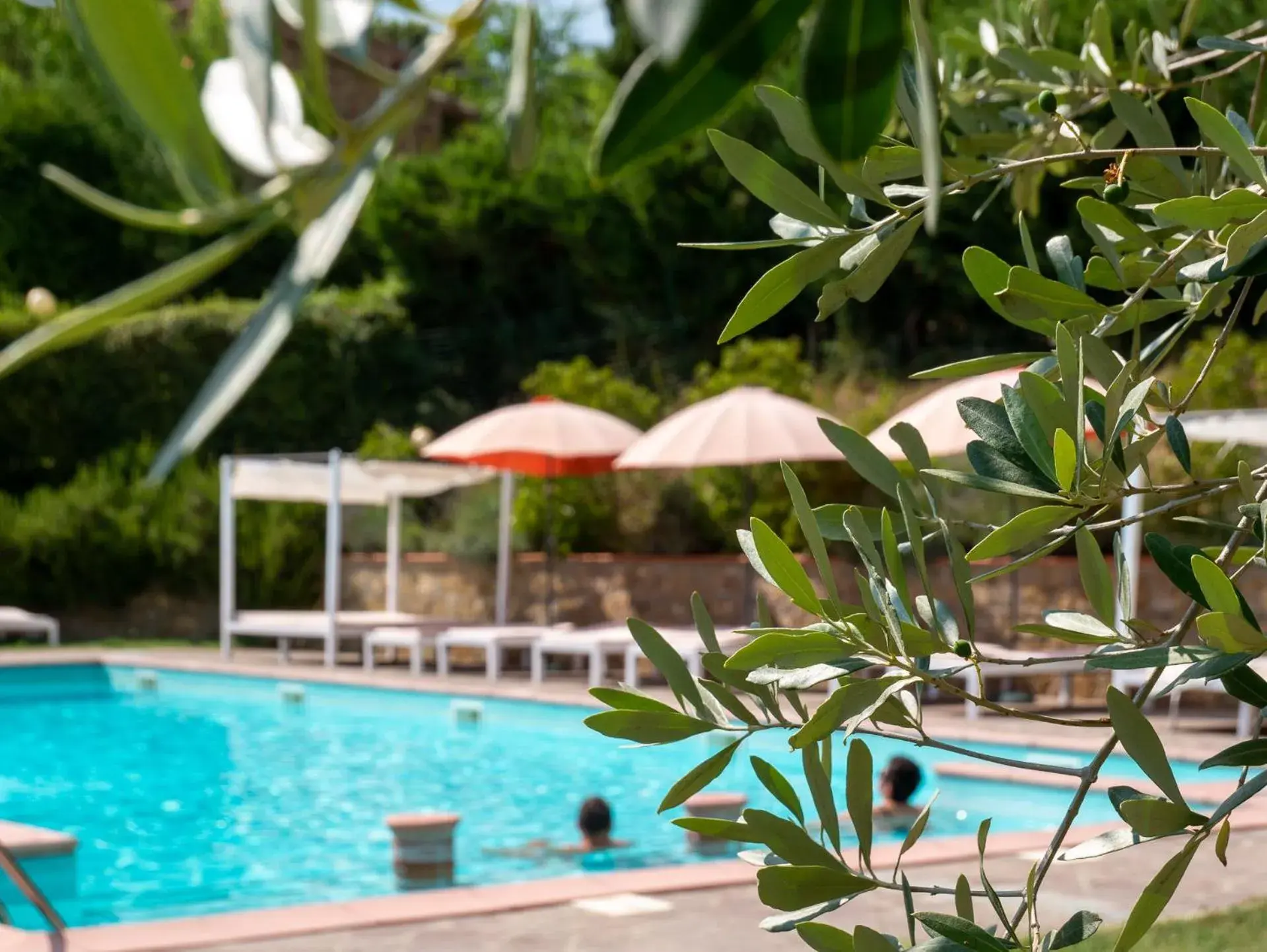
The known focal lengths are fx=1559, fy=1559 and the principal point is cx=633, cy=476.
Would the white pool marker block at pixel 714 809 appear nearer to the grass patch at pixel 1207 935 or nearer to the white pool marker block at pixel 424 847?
the white pool marker block at pixel 424 847

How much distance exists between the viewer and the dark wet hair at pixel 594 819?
7133 millimetres

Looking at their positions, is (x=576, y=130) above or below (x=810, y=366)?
above

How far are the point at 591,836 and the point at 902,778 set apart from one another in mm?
1519

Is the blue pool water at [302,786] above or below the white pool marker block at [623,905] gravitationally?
below

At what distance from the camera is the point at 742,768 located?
994cm

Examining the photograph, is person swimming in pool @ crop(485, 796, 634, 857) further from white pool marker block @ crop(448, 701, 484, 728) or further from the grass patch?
white pool marker block @ crop(448, 701, 484, 728)

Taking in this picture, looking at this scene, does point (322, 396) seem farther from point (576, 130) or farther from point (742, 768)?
point (742, 768)

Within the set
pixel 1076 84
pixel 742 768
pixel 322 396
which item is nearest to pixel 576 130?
pixel 322 396

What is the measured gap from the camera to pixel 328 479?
548 inches

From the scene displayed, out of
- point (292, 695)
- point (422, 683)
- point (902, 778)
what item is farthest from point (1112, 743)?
point (292, 695)

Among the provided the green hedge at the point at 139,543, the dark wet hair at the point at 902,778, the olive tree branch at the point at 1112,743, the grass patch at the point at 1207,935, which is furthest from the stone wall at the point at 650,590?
the olive tree branch at the point at 1112,743

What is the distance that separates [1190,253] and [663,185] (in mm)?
15985

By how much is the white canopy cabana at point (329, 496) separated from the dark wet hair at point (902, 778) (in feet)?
21.9

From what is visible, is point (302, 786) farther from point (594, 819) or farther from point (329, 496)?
point (329, 496)
